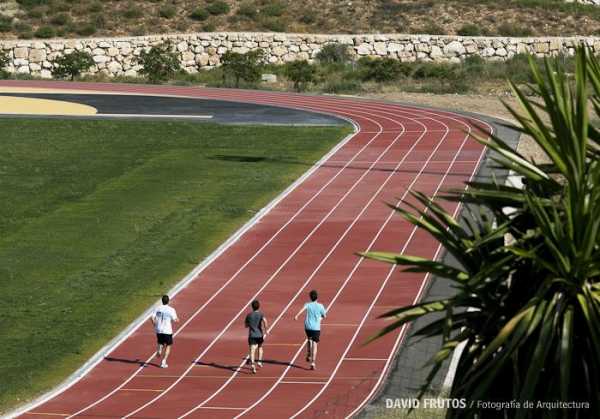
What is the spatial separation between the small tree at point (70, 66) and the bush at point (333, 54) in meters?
12.5

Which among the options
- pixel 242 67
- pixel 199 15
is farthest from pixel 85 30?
pixel 242 67

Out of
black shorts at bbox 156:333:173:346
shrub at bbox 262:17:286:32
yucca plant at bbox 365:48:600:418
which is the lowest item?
black shorts at bbox 156:333:173:346

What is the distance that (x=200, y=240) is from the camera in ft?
94.3

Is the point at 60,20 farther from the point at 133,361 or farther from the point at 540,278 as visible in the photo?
the point at 540,278

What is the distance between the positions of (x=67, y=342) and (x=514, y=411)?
1347cm

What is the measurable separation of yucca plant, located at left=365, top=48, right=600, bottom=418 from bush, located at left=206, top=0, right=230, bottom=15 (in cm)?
6470

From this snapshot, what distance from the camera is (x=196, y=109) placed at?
48062 millimetres

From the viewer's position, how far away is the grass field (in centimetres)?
2255

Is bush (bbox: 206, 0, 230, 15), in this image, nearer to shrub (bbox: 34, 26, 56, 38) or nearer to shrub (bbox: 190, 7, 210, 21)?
shrub (bbox: 190, 7, 210, 21)

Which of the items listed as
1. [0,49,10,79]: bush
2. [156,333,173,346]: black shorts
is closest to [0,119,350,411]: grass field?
[156,333,173,346]: black shorts

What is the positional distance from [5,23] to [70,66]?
36.0 feet

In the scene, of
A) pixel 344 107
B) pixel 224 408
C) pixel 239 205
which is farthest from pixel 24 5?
pixel 224 408

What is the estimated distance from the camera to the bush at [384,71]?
60.7m

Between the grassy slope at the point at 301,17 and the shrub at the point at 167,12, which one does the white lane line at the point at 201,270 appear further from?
the shrub at the point at 167,12
